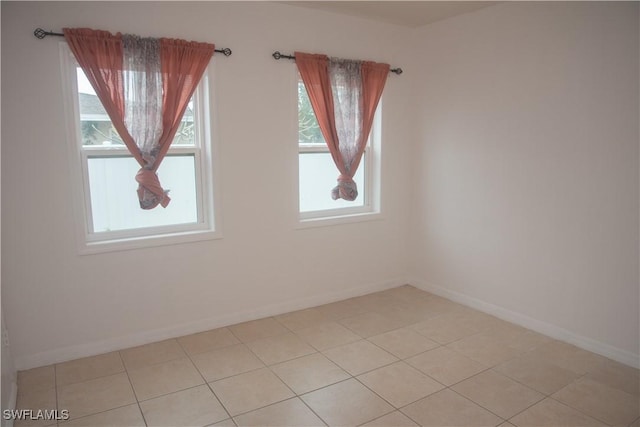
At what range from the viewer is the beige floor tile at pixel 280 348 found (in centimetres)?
307

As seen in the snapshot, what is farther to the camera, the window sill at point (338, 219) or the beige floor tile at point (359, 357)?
the window sill at point (338, 219)

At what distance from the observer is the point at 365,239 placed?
4.23m

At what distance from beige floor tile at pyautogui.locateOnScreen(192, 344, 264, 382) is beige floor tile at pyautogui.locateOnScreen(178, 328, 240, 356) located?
2.7 inches

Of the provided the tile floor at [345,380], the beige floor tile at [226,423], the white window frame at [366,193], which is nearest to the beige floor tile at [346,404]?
the tile floor at [345,380]

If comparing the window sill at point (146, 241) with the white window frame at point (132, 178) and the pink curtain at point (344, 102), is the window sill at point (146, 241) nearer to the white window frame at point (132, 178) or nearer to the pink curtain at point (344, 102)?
the white window frame at point (132, 178)

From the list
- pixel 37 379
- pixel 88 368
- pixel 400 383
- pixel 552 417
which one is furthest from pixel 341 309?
pixel 37 379

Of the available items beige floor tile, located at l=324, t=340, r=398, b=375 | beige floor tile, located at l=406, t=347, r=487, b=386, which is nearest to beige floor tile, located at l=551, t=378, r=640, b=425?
beige floor tile, located at l=406, t=347, r=487, b=386

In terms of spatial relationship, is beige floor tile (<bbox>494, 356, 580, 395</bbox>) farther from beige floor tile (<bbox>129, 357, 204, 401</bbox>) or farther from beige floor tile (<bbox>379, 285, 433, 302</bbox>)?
beige floor tile (<bbox>129, 357, 204, 401</bbox>)

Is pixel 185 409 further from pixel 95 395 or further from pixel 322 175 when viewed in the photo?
pixel 322 175

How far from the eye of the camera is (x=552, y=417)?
7.89 feet

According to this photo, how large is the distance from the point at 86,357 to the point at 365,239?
2.46 metres

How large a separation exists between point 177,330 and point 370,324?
1.51m

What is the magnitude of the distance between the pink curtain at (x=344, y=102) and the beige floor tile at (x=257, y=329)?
3.98ft

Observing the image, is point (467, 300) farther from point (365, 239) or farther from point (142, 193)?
point (142, 193)
